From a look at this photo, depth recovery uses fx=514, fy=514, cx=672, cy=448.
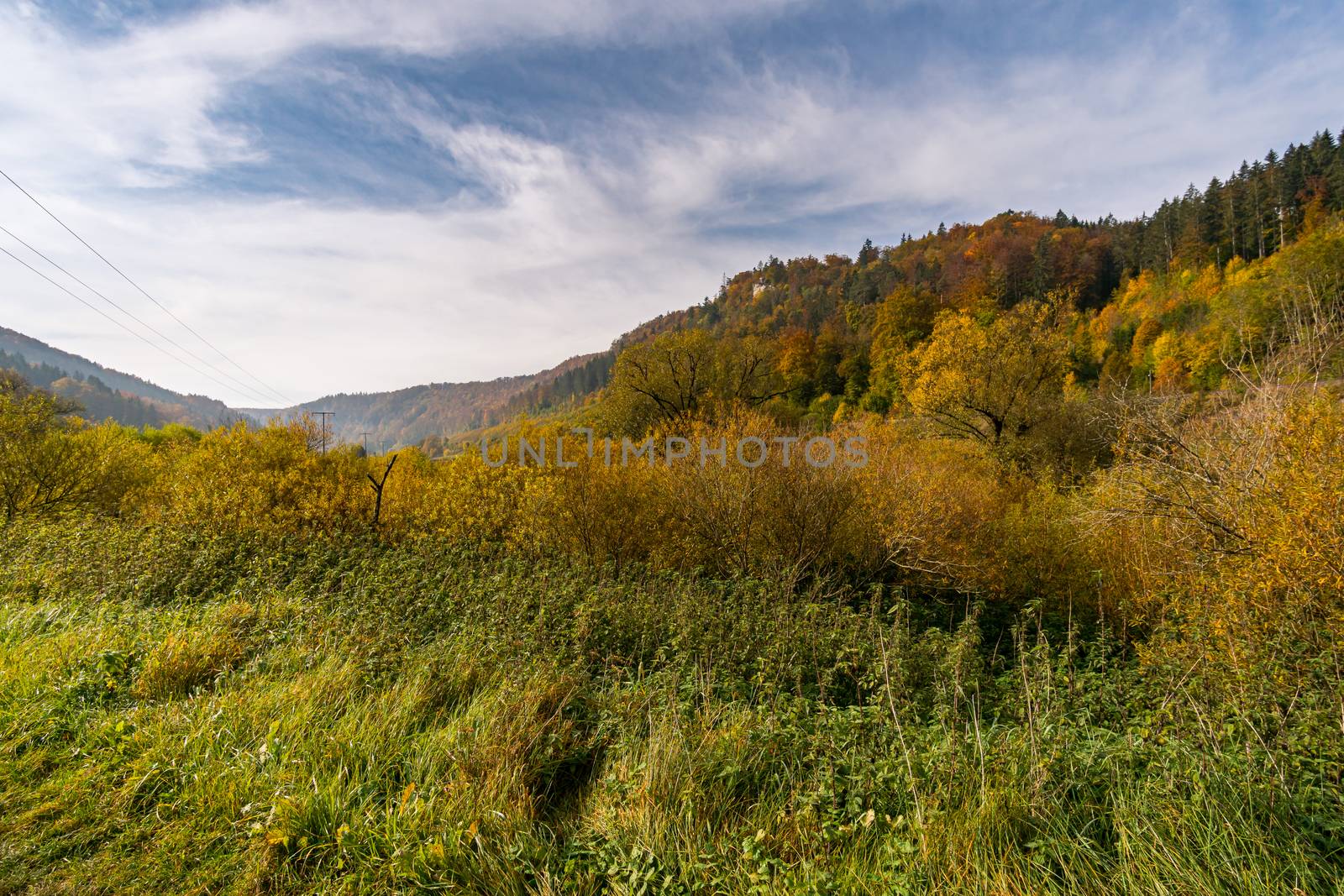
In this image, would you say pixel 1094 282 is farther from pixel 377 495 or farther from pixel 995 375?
pixel 377 495

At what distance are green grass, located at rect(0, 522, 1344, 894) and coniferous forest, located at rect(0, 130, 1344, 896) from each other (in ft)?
0.08

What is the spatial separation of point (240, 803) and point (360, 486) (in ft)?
52.7

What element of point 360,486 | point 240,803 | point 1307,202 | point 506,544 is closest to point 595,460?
point 506,544

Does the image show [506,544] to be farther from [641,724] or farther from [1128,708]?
[1128,708]

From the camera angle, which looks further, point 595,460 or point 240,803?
point 595,460

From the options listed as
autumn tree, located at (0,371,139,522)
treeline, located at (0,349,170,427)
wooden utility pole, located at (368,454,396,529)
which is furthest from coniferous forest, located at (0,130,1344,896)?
treeline, located at (0,349,170,427)

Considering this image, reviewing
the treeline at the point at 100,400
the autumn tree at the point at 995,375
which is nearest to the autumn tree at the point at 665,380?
the autumn tree at the point at 995,375

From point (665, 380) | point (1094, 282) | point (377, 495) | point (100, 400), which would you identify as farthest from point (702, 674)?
point (100, 400)

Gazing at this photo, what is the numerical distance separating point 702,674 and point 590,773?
213cm

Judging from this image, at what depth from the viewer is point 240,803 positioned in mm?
3086

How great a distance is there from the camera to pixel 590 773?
3.86m

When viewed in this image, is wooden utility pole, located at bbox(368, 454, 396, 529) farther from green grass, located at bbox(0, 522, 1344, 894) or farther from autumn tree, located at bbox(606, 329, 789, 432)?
autumn tree, located at bbox(606, 329, 789, 432)

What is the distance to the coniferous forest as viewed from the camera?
8.96 ft

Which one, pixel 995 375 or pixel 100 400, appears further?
pixel 100 400
